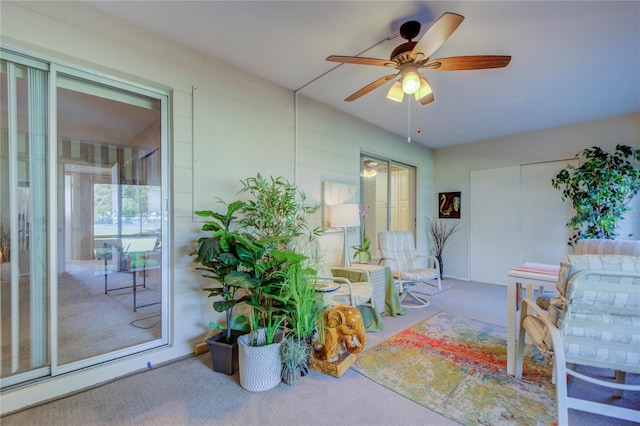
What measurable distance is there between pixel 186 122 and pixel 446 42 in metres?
2.25

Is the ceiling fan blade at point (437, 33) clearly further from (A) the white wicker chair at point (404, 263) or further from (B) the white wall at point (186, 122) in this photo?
(A) the white wicker chair at point (404, 263)

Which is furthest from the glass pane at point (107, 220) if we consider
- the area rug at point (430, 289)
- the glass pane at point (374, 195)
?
the area rug at point (430, 289)

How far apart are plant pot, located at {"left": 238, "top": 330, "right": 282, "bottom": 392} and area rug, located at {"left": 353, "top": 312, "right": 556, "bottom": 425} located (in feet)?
2.13

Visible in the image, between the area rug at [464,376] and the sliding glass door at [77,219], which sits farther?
the sliding glass door at [77,219]

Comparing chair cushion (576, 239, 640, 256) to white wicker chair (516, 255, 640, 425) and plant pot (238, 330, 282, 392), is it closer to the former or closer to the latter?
white wicker chair (516, 255, 640, 425)

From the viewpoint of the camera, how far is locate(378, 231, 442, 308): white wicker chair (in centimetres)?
347

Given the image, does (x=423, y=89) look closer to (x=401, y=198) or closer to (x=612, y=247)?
(x=612, y=247)

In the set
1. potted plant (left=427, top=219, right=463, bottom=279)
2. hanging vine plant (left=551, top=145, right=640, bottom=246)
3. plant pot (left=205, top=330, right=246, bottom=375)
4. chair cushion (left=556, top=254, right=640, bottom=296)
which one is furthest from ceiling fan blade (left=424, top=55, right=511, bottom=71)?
potted plant (left=427, top=219, right=463, bottom=279)

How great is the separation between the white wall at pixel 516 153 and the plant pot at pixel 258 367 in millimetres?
4527

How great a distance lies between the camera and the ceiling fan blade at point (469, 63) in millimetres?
1773

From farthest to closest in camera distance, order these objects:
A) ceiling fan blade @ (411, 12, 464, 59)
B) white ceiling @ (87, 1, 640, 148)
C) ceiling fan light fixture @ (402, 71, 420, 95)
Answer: ceiling fan light fixture @ (402, 71, 420, 95) → white ceiling @ (87, 1, 640, 148) → ceiling fan blade @ (411, 12, 464, 59)

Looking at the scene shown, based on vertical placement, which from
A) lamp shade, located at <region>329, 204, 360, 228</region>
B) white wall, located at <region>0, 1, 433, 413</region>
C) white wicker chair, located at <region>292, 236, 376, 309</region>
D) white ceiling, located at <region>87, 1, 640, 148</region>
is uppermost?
white ceiling, located at <region>87, 1, 640, 148</region>

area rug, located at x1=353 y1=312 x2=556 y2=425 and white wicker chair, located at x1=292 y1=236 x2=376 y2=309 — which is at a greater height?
white wicker chair, located at x1=292 y1=236 x2=376 y2=309

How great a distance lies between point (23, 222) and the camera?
70.4 inches
